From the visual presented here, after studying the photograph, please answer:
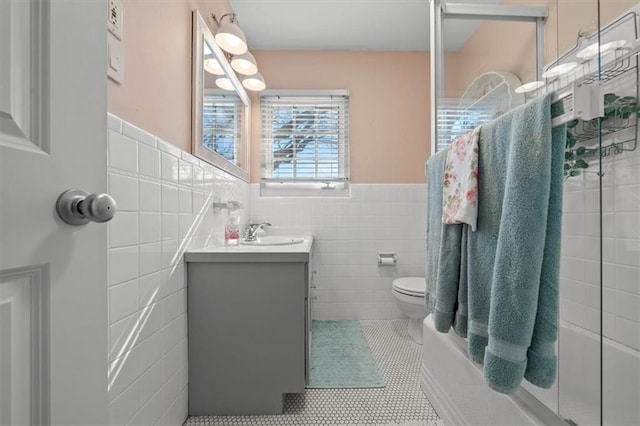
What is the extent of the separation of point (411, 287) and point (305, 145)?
1477 millimetres

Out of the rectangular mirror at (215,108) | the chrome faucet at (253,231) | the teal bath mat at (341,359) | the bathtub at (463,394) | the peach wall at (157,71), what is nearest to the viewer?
the bathtub at (463,394)

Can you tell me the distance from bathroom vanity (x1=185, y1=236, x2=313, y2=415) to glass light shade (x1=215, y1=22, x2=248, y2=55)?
1.26 metres

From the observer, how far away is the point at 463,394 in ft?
3.59

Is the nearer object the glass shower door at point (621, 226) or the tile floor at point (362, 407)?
the glass shower door at point (621, 226)

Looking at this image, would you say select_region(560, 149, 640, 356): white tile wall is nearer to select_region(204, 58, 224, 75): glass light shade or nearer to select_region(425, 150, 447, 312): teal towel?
select_region(425, 150, 447, 312): teal towel

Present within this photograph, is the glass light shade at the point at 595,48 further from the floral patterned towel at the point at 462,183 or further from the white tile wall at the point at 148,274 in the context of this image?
the white tile wall at the point at 148,274

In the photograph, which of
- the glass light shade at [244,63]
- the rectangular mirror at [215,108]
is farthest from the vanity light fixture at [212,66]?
the glass light shade at [244,63]

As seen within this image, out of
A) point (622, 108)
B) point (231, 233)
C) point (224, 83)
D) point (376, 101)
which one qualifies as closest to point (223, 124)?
point (224, 83)

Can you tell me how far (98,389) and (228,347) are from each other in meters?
0.86

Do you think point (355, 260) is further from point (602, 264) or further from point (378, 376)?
point (602, 264)

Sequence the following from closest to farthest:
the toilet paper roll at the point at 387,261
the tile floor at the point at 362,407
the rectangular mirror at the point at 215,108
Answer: the tile floor at the point at 362,407, the rectangular mirror at the point at 215,108, the toilet paper roll at the point at 387,261

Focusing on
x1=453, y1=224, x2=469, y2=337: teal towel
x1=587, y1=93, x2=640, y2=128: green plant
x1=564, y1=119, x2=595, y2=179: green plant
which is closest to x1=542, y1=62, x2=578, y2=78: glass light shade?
x1=587, y1=93, x2=640, y2=128: green plant

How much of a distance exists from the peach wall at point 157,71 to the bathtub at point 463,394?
1.48m

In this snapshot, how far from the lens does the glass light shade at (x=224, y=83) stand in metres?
1.73
